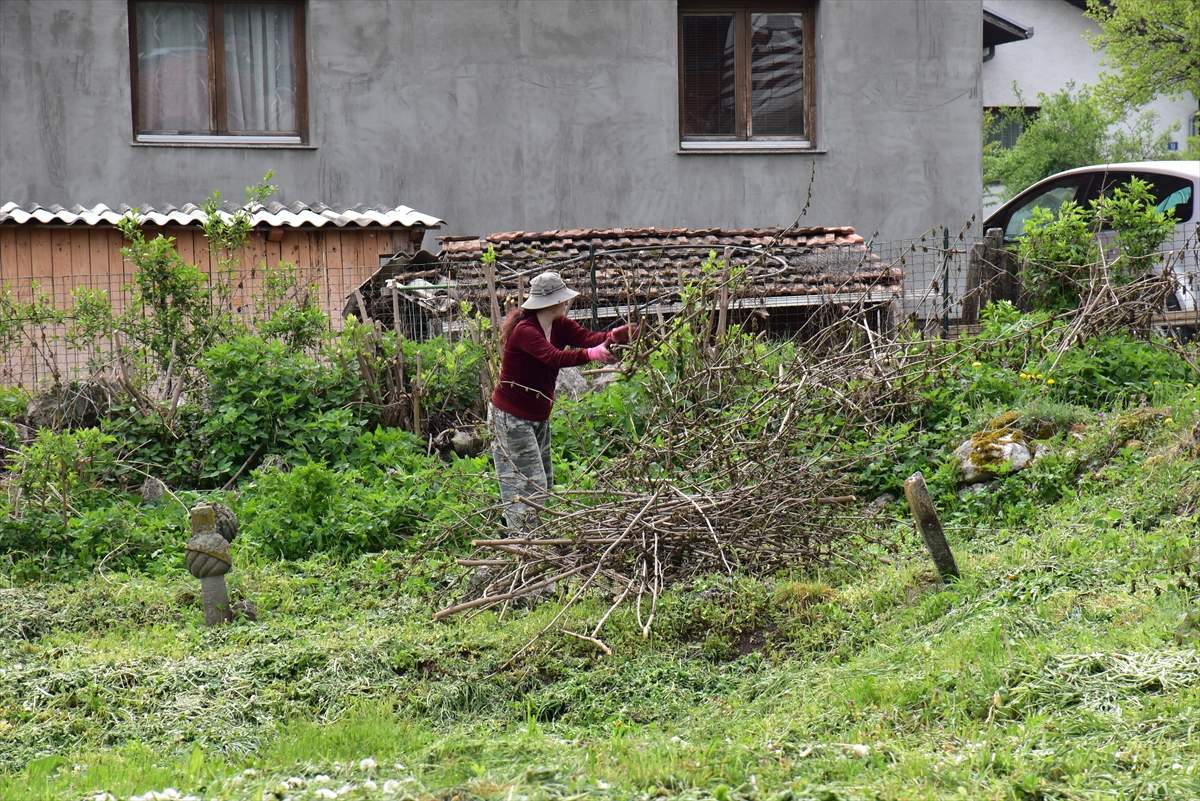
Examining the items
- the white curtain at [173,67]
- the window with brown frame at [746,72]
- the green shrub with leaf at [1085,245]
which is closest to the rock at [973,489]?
the green shrub with leaf at [1085,245]

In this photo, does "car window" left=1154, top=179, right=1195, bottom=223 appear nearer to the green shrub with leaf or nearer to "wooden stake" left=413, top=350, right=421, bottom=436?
the green shrub with leaf

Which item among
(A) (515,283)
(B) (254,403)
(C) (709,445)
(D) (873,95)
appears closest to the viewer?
(C) (709,445)

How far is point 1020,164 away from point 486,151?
44.0 feet

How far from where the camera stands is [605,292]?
39.3 ft

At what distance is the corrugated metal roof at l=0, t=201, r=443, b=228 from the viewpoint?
40.9ft

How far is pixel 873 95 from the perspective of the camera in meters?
15.4

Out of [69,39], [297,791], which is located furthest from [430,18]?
[297,791]

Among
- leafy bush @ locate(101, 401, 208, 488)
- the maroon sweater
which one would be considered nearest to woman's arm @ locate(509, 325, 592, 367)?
the maroon sweater

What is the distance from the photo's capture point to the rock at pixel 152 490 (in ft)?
31.7

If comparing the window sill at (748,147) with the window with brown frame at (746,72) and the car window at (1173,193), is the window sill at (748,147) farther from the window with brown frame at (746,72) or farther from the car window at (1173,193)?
the car window at (1173,193)

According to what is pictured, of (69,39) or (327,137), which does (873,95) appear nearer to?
(327,137)

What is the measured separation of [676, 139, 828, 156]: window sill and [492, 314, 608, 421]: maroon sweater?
25.2ft

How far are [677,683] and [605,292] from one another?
20.9 ft

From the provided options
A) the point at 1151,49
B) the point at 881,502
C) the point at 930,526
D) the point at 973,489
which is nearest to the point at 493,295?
the point at 881,502
